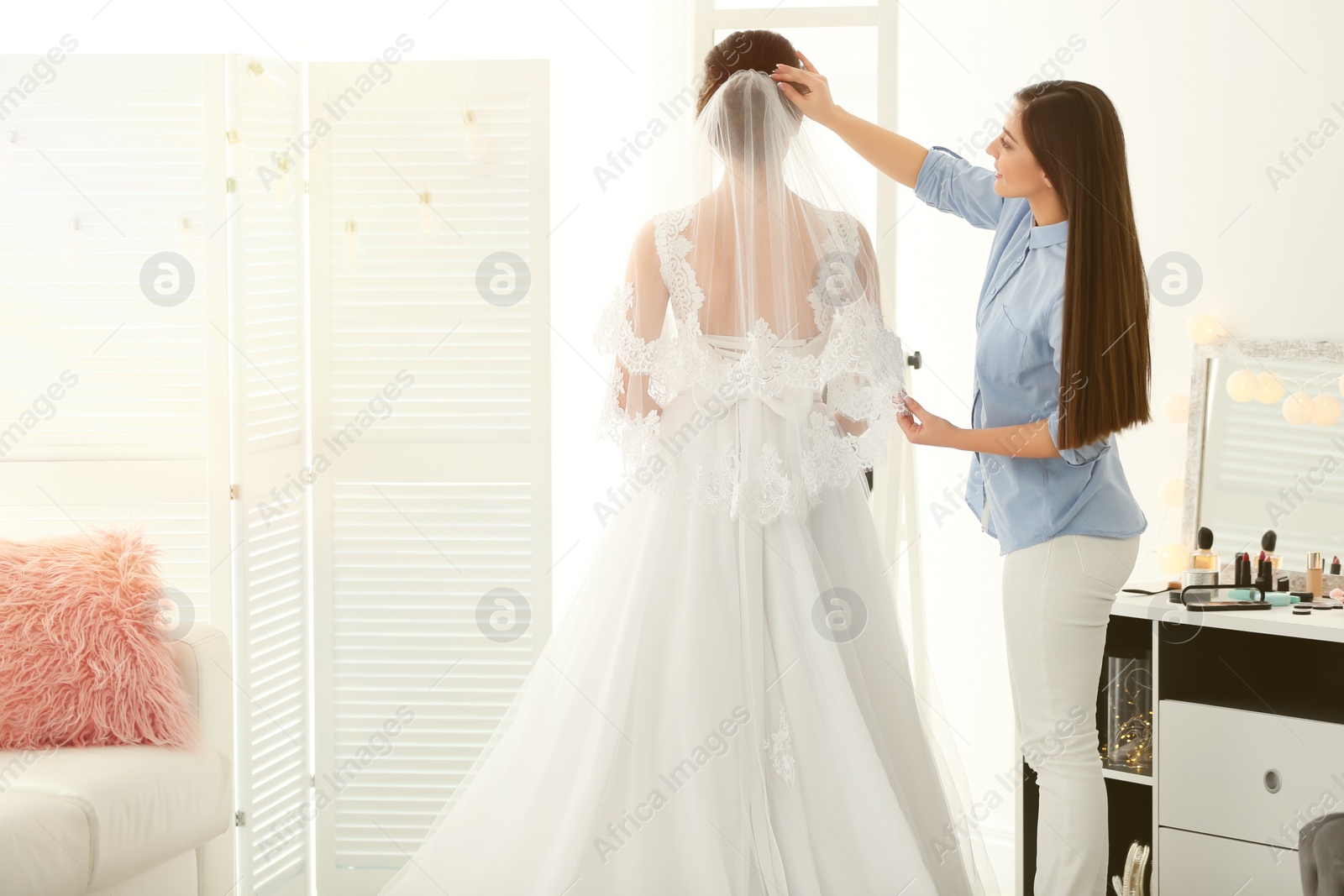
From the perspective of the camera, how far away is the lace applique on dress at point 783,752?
1.76 meters

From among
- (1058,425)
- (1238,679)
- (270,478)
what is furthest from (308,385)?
(1238,679)

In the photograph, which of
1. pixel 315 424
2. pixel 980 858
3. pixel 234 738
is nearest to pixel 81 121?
pixel 315 424

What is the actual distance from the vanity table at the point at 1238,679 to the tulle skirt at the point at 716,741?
0.63 m

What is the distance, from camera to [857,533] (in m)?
1.94

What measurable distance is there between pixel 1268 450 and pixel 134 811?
8.20 feet

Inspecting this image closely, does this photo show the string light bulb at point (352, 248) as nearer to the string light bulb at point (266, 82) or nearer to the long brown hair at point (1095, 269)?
the string light bulb at point (266, 82)

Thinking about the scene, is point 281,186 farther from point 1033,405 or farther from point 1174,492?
point 1174,492

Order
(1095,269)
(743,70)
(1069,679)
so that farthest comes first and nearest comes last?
1. (743,70)
2. (1069,679)
3. (1095,269)

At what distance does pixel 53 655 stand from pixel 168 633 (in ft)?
0.68

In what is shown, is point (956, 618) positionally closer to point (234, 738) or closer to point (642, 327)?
point (642, 327)

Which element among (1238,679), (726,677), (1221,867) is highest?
(726,677)

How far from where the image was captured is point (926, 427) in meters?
1.89

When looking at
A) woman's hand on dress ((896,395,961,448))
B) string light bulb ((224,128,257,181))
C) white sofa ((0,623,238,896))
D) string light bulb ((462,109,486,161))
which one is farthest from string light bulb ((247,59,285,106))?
woman's hand on dress ((896,395,961,448))

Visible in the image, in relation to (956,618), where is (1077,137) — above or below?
above
